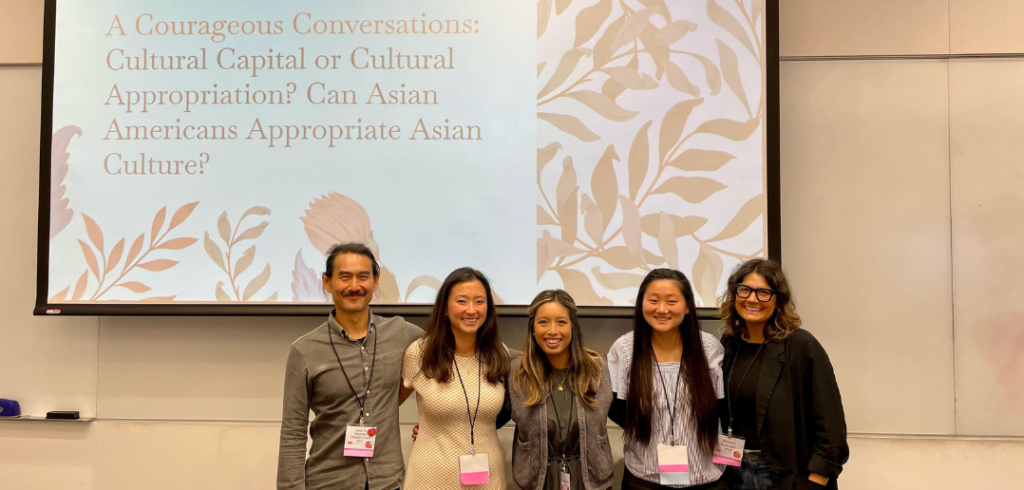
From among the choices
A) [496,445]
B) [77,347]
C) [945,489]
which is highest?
[77,347]

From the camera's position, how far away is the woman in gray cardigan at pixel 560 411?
2.12 metres

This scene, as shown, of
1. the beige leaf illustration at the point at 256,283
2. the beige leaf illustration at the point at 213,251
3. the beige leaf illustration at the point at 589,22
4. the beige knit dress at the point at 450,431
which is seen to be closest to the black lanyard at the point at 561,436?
the beige knit dress at the point at 450,431

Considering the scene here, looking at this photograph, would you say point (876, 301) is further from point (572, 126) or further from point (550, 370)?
point (550, 370)

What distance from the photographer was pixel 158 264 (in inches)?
115

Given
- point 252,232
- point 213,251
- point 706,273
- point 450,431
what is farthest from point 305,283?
point 706,273

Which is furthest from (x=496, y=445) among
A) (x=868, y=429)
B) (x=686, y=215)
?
(x=868, y=429)

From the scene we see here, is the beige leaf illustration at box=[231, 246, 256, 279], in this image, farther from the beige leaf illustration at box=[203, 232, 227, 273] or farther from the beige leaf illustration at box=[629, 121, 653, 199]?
the beige leaf illustration at box=[629, 121, 653, 199]

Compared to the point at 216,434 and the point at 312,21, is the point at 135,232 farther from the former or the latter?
the point at 312,21

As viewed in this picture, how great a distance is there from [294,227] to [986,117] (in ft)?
10.9

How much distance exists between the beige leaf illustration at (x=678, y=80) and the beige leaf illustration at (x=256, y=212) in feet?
6.49

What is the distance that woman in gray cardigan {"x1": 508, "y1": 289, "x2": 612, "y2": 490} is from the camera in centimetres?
212

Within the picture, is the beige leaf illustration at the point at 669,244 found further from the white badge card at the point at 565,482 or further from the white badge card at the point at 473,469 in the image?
the white badge card at the point at 473,469

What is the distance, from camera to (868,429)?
2.93m

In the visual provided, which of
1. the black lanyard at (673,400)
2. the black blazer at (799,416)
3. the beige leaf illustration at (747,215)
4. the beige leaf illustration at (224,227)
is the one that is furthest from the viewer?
the beige leaf illustration at (224,227)
